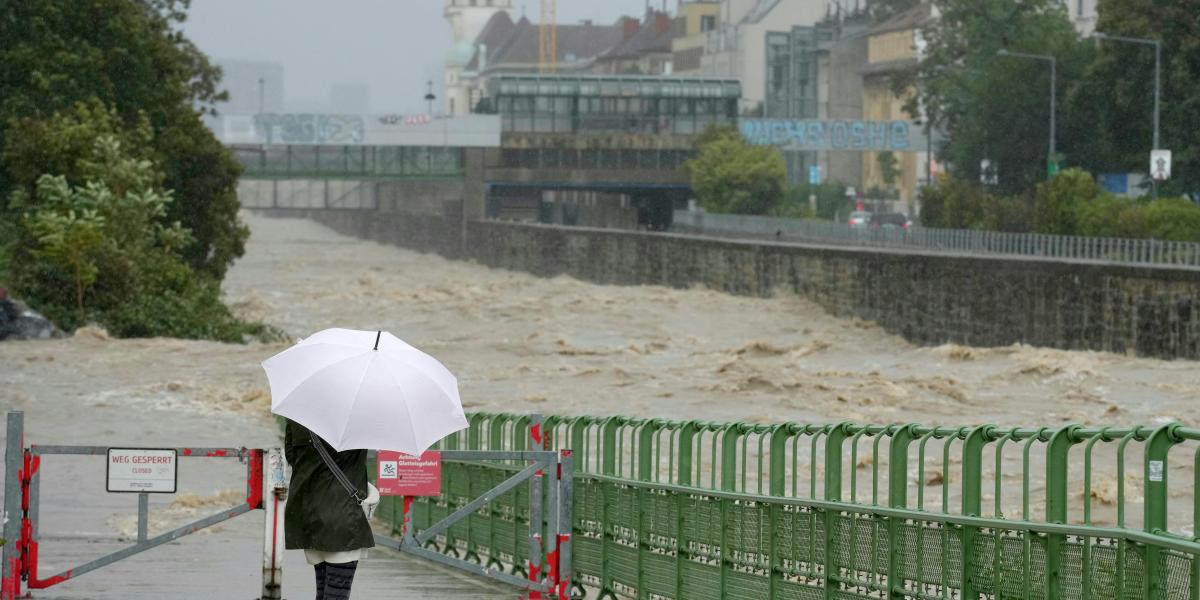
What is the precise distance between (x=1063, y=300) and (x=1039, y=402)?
9.74 m

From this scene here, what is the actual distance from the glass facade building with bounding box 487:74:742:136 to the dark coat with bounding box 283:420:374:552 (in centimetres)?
11435

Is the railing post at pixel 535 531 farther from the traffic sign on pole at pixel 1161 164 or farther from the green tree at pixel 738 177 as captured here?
the green tree at pixel 738 177

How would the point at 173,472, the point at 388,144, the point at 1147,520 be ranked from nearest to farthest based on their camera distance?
the point at 1147,520 → the point at 173,472 → the point at 388,144

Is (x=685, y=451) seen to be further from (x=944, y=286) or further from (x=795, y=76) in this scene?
(x=795, y=76)

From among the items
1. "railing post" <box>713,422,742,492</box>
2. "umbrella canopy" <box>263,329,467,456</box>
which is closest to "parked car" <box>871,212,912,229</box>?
"railing post" <box>713,422,742,492</box>

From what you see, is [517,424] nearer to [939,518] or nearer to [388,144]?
[939,518]

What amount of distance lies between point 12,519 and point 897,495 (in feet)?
14.8

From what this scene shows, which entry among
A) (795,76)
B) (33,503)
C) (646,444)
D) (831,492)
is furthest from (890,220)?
(33,503)

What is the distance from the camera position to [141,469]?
Result: 1094cm

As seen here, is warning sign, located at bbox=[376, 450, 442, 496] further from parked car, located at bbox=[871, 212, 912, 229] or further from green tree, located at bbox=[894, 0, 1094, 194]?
parked car, located at bbox=[871, 212, 912, 229]

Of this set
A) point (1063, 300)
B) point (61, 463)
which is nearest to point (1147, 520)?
point (61, 463)

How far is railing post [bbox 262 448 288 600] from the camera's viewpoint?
395 inches

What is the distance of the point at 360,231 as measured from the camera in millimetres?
168750

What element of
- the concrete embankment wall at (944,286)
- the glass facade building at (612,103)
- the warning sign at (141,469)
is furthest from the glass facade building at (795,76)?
the warning sign at (141,469)
